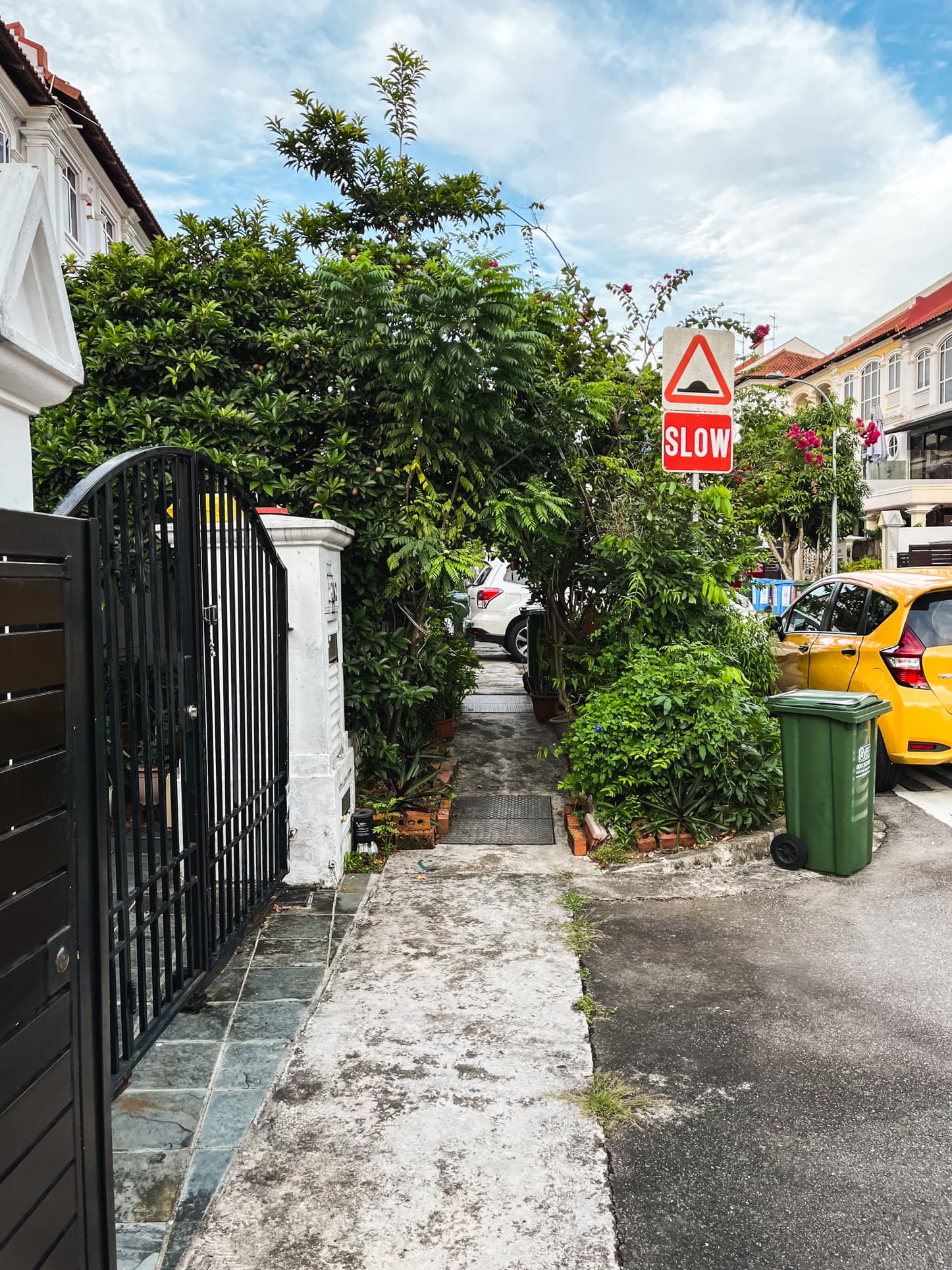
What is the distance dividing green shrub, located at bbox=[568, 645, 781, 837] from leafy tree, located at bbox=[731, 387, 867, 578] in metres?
1.79

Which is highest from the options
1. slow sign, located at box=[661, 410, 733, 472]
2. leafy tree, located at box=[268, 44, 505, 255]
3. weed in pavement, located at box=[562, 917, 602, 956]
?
leafy tree, located at box=[268, 44, 505, 255]

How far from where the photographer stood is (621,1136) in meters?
2.97

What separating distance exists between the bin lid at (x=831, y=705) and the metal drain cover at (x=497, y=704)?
16.4ft

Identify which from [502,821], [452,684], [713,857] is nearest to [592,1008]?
[713,857]

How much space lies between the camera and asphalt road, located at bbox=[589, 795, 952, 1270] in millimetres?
2551

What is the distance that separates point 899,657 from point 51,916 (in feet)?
21.1

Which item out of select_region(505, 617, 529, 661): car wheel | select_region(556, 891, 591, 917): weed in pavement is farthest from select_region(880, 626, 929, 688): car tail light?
select_region(505, 617, 529, 661): car wheel

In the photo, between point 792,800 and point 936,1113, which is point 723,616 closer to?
point 792,800

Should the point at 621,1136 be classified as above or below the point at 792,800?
below

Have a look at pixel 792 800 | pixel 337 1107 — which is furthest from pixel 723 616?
pixel 337 1107

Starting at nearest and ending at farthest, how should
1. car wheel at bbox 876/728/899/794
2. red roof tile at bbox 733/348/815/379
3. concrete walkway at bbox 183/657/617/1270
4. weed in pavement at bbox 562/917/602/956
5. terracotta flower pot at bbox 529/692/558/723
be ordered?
concrete walkway at bbox 183/657/617/1270, weed in pavement at bbox 562/917/602/956, car wheel at bbox 876/728/899/794, terracotta flower pot at bbox 529/692/558/723, red roof tile at bbox 733/348/815/379

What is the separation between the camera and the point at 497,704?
35.9 feet

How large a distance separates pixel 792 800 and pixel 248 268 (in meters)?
5.10

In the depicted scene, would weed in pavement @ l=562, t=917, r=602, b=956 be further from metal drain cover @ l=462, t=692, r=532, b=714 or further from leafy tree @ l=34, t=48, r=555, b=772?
metal drain cover @ l=462, t=692, r=532, b=714
